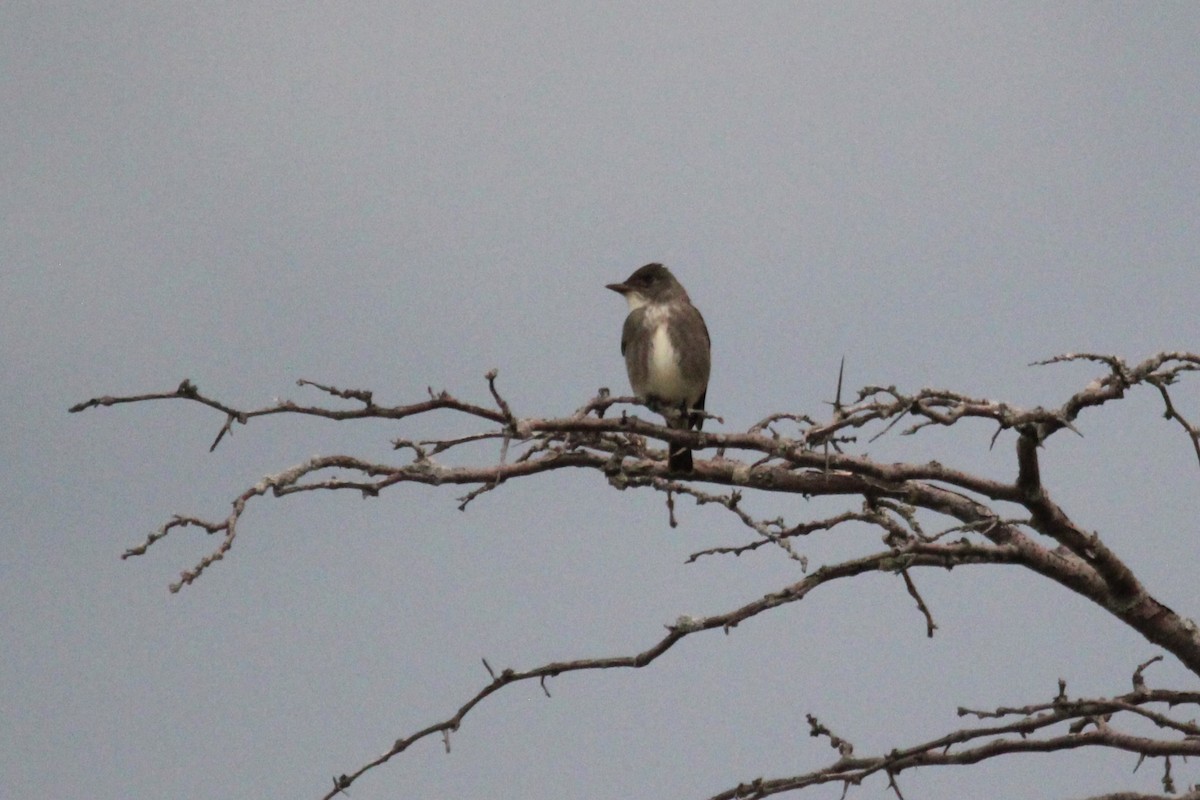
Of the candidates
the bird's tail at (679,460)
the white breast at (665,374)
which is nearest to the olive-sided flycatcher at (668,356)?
the white breast at (665,374)

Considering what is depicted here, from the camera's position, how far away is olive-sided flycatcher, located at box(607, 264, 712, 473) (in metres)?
9.78

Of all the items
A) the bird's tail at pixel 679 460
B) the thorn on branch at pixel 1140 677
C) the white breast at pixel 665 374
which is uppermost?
the white breast at pixel 665 374

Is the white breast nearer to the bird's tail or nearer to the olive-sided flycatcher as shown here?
the olive-sided flycatcher

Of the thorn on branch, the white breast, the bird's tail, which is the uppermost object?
the white breast

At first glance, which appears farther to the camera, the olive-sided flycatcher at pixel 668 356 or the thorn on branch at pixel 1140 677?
the olive-sided flycatcher at pixel 668 356

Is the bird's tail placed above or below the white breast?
below

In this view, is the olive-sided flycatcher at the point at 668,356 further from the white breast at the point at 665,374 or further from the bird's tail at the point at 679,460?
the bird's tail at the point at 679,460

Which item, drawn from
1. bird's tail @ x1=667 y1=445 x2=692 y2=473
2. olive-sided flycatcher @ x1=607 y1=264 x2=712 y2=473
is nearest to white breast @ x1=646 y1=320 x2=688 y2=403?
olive-sided flycatcher @ x1=607 y1=264 x2=712 y2=473

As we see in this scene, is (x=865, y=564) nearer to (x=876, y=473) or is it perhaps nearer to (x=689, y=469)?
(x=876, y=473)

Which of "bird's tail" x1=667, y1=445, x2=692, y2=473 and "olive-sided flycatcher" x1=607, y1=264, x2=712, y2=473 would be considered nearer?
"bird's tail" x1=667, y1=445, x2=692, y2=473

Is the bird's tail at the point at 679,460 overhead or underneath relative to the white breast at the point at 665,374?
underneath

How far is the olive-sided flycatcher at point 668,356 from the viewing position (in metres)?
9.78

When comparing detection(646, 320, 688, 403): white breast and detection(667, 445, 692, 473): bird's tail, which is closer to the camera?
detection(667, 445, 692, 473): bird's tail

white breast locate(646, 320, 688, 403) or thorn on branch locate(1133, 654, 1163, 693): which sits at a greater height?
white breast locate(646, 320, 688, 403)
